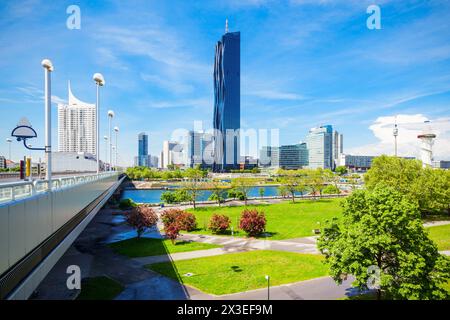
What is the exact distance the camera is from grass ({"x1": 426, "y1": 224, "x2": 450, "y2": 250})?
26.2 metres

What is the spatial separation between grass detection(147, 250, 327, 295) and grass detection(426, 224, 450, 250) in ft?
40.9

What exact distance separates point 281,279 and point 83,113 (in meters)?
50.0

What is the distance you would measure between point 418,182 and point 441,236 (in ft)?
37.2

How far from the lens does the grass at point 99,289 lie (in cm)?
1725

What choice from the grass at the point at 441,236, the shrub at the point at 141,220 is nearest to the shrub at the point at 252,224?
the shrub at the point at 141,220

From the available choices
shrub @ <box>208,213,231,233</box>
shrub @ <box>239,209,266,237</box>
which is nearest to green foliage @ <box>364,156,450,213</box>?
shrub @ <box>239,209,266,237</box>

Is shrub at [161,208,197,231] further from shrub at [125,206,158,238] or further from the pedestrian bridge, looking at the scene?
the pedestrian bridge

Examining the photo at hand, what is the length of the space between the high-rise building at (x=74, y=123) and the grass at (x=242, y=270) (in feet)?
109

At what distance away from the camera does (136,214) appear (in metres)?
33.0

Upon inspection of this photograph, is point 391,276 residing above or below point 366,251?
below

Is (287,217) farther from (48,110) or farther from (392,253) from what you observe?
(48,110)

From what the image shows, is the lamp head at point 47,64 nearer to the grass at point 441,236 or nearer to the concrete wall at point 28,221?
the concrete wall at point 28,221
